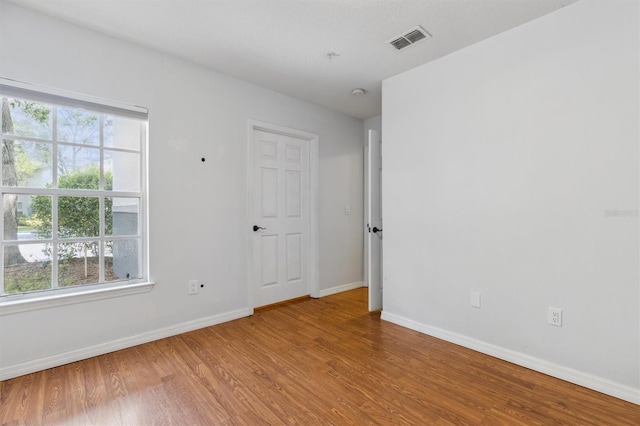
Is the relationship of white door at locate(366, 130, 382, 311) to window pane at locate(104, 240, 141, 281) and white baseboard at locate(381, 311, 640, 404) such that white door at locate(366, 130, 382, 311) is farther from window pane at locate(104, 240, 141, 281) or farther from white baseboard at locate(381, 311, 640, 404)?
window pane at locate(104, 240, 141, 281)

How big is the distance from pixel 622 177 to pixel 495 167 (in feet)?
2.33

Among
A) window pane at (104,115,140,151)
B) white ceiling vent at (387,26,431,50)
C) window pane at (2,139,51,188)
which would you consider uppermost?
white ceiling vent at (387,26,431,50)

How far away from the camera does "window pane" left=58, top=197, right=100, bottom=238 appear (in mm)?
2268

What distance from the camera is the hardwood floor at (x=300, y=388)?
1650mm

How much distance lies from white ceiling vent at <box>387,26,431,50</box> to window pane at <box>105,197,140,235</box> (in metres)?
2.52

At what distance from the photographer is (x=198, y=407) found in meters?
1.73

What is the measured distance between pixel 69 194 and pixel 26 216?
0.29 metres

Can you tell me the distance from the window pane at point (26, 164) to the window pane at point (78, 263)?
494mm

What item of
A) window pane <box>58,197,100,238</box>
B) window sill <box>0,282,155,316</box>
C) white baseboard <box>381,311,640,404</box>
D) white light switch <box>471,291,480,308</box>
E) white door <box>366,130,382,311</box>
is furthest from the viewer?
white door <box>366,130,382,311</box>

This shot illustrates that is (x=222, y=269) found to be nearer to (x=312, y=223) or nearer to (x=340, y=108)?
(x=312, y=223)

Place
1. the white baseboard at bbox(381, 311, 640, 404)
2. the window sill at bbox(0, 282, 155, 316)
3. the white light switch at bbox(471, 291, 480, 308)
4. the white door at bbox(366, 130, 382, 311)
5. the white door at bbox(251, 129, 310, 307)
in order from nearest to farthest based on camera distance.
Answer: the white baseboard at bbox(381, 311, 640, 404) → the window sill at bbox(0, 282, 155, 316) → the white light switch at bbox(471, 291, 480, 308) → the white door at bbox(366, 130, 382, 311) → the white door at bbox(251, 129, 310, 307)

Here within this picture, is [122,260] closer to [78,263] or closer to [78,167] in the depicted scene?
[78,263]

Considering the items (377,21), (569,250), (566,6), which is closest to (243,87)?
(377,21)

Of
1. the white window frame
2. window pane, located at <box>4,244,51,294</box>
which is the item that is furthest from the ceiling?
window pane, located at <box>4,244,51,294</box>
